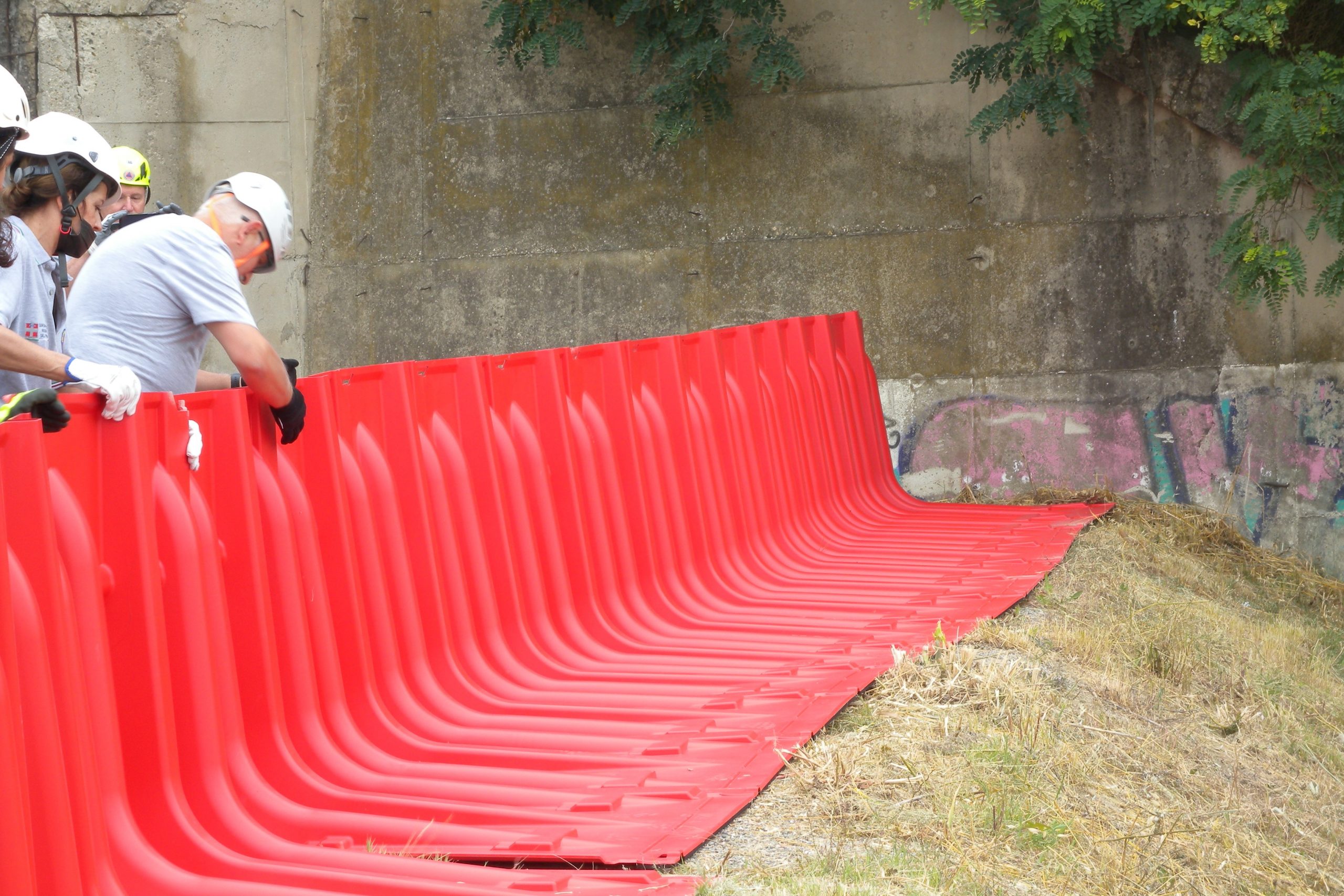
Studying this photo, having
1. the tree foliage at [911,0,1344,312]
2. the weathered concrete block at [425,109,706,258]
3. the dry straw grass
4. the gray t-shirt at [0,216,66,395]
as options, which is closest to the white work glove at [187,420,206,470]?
the gray t-shirt at [0,216,66,395]

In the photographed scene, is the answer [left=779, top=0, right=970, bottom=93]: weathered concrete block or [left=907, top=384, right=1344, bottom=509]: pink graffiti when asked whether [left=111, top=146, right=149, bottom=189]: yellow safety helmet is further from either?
[left=907, top=384, right=1344, bottom=509]: pink graffiti

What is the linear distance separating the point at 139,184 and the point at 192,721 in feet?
14.0

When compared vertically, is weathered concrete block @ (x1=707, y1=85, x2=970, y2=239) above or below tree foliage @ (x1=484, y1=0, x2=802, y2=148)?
below

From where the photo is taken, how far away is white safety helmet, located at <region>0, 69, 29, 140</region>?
3748 millimetres

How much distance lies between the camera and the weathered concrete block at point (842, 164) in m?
10.6

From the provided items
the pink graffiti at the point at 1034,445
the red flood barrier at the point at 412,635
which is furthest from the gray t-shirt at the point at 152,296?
the pink graffiti at the point at 1034,445

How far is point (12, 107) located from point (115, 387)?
1433 mm

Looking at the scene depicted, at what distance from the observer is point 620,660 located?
482cm

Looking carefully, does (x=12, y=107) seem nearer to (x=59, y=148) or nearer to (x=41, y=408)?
(x=59, y=148)

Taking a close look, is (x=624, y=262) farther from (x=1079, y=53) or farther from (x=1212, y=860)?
(x=1212, y=860)

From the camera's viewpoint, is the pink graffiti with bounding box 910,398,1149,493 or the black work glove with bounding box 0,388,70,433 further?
the pink graffiti with bounding box 910,398,1149,493

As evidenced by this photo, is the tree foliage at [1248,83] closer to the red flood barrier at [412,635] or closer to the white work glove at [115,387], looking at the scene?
the red flood barrier at [412,635]

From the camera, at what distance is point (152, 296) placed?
3900 mm

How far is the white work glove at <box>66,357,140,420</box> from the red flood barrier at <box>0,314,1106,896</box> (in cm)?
4
